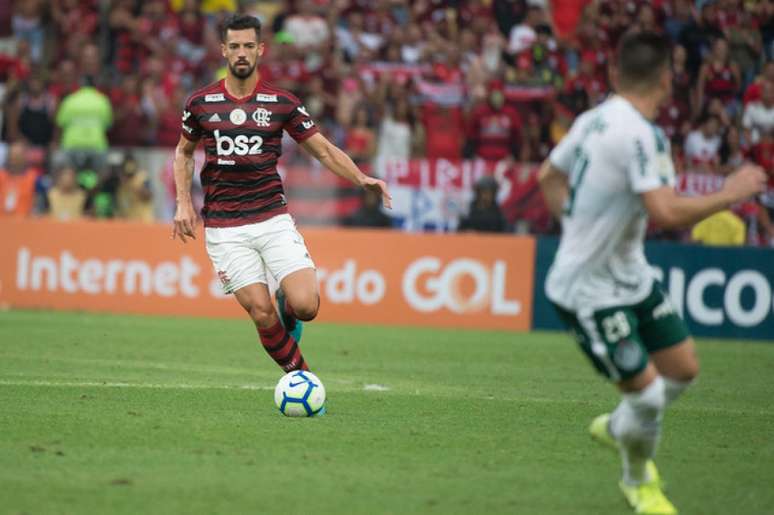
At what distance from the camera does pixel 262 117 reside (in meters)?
9.93

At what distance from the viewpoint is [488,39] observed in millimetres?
23125

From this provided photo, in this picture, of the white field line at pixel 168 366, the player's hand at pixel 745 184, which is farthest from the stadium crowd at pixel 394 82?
the player's hand at pixel 745 184

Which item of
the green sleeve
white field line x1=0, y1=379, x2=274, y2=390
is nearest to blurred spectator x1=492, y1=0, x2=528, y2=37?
the green sleeve

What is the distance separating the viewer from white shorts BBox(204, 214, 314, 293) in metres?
9.93

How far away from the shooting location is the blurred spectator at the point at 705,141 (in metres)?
20.8

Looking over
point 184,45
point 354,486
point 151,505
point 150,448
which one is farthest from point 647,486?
point 184,45

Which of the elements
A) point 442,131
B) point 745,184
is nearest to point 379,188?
point 745,184

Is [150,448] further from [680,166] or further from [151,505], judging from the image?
[680,166]

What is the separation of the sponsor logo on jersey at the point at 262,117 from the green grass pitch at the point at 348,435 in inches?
79.0

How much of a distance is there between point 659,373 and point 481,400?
3.92m

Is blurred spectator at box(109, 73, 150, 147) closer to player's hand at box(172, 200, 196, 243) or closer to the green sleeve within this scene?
the green sleeve

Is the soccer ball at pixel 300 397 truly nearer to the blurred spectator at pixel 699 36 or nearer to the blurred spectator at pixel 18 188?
the blurred spectator at pixel 18 188

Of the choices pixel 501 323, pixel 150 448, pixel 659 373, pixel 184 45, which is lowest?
pixel 501 323

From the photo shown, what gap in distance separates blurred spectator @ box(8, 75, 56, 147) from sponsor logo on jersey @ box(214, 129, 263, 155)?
12941mm
